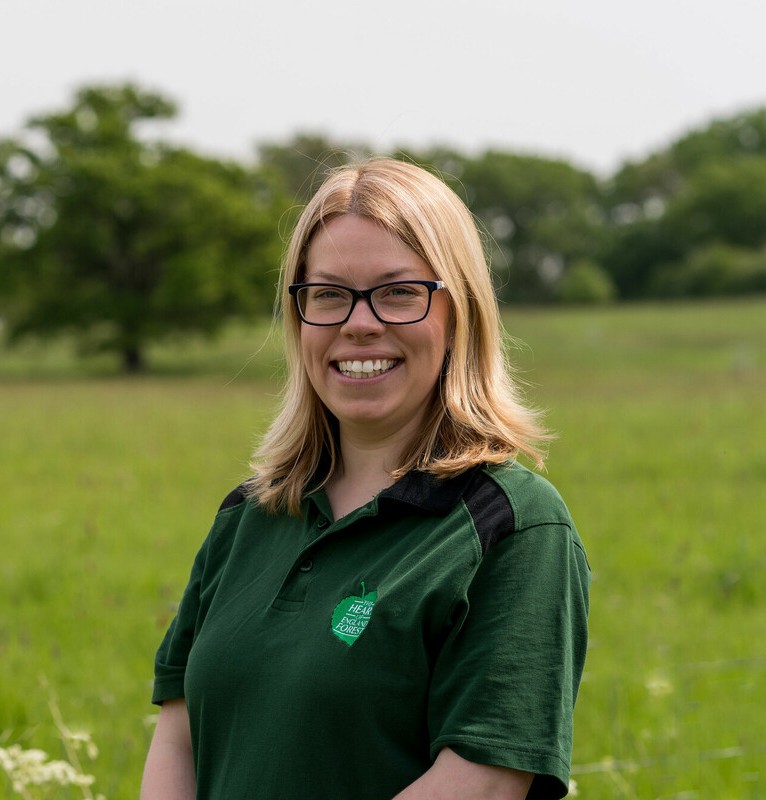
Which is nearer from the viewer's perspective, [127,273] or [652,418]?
[652,418]

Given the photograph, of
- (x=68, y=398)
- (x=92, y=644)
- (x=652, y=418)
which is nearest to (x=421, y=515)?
(x=92, y=644)

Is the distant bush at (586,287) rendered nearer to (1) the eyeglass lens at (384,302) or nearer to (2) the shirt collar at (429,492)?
(1) the eyeglass lens at (384,302)

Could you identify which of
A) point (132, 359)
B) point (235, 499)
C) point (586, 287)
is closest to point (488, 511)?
point (235, 499)

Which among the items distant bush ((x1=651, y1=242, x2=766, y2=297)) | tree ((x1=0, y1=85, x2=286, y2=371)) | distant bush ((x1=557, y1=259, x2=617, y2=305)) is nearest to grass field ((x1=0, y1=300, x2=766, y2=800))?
tree ((x1=0, y1=85, x2=286, y2=371))

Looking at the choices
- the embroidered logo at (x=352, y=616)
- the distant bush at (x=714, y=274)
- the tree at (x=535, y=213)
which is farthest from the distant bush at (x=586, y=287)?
the embroidered logo at (x=352, y=616)

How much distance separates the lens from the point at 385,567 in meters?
1.84

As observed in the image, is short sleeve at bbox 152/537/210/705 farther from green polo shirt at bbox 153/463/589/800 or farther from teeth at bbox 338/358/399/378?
teeth at bbox 338/358/399/378

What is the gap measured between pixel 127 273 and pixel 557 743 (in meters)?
35.1

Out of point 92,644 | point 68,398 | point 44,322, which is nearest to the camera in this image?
point 92,644

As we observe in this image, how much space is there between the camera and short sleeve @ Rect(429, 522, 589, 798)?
1709 millimetres

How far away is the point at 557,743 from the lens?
173 centimetres

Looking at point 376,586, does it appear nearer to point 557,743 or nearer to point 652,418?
point 557,743

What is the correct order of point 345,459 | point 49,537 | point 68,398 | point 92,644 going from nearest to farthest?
point 345,459
point 92,644
point 49,537
point 68,398

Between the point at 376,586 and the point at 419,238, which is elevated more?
the point at 419,238
